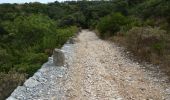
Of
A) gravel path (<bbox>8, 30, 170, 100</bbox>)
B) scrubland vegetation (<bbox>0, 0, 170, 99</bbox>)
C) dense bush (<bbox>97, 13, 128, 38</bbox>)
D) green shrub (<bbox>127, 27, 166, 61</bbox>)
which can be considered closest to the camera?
gravel path (<bbox>8, 30, 170, 100</bbox>)

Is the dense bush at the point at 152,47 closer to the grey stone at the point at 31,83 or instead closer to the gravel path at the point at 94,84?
the gravel path at the point at 94,84

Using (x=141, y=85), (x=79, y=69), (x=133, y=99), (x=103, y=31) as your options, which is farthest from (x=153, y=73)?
(x=103, y=31)

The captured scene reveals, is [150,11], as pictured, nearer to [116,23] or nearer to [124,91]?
[116,23]

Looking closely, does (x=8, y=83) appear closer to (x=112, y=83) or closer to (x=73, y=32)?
(x=112, y=83)

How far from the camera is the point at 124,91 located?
12.2 m

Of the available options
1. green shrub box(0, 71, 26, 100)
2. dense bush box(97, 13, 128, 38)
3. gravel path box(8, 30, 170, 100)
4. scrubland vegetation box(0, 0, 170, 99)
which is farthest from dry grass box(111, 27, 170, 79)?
dense bush box(97, 13, 128, 38)

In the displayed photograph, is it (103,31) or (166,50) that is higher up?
(166,50)

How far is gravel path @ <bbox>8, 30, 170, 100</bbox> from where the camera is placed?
1150cm

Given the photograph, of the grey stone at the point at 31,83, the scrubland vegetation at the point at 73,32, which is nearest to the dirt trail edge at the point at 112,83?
the grey stone at the point at 31,83

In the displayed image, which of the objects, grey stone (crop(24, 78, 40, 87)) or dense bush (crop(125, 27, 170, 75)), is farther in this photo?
dense bush (crop(125, 27, 170, 75))

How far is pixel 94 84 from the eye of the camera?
13.4 meters

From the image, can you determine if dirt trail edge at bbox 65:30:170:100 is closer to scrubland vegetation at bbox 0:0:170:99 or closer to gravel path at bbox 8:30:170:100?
gravel path at bbox 8:30:170:100

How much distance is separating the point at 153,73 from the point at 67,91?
457 cm

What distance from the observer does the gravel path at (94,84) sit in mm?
11500
